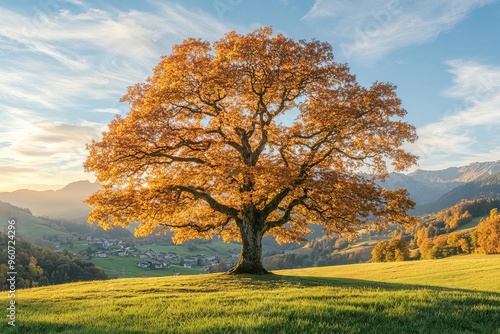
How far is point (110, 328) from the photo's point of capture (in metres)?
9.66

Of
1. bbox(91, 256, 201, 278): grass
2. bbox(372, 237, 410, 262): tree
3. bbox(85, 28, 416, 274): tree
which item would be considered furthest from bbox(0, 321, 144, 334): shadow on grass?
bbox(91, 256, 201, 278): grass

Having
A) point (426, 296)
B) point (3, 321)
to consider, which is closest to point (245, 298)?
point (426, 296)

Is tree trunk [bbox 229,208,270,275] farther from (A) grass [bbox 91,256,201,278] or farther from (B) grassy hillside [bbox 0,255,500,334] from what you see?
(A) grass [bbox 91,256,201,278]

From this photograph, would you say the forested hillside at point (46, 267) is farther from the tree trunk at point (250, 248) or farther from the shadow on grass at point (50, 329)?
the shadow on grass at point (50, 329)

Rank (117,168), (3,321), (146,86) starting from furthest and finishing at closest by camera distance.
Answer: (146,86), (117,168), (3,321)

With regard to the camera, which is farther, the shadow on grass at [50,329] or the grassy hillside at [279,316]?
the shadow on grass at [50,329]

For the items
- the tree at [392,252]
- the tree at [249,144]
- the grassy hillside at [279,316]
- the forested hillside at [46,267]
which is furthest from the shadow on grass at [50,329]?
the tree at [392,252]

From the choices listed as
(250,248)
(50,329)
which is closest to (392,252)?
(250,248)

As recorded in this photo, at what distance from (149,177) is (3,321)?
20.0m

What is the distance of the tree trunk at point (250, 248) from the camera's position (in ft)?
100

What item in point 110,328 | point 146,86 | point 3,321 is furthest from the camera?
point 146,86

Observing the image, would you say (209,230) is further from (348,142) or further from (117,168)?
(348,142)

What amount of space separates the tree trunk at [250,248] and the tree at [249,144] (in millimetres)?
84

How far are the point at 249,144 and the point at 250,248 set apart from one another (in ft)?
29.2
